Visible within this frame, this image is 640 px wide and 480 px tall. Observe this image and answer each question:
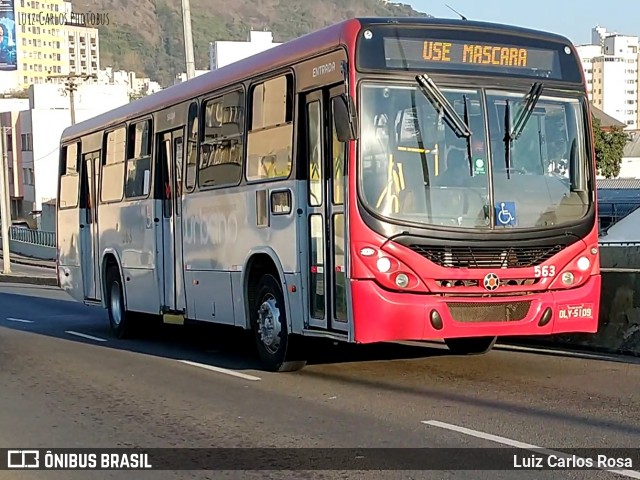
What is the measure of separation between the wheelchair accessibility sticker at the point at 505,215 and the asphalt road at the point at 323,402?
5.17ft

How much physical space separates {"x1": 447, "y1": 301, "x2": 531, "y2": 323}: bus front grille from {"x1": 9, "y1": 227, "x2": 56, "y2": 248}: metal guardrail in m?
60.8

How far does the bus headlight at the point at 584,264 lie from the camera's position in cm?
1046

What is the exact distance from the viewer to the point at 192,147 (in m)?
13.5

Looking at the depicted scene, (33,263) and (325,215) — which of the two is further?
(33,263)

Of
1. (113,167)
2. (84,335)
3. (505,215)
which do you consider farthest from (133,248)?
(505,215)

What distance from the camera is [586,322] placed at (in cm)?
1056

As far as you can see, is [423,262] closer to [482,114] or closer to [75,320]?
[482,114]

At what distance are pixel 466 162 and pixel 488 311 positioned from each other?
143cm

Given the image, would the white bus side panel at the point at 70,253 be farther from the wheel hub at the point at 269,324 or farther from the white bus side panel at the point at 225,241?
the wheel hub at the point at 269,324

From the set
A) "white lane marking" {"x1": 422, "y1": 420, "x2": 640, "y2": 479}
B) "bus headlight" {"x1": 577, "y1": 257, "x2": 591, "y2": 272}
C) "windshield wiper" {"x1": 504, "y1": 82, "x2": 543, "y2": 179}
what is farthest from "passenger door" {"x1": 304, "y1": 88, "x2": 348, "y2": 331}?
"bus headlight" {"x1": 577, "y1": 257, "x2": 591, "y2": 272}

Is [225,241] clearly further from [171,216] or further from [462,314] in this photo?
[462,314]

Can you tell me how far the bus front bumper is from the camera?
32.0 ft

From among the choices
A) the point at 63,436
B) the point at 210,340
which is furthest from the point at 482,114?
the point at 210,340

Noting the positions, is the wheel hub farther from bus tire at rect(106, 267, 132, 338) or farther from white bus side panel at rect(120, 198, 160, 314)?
bus tire at rect(106, 267, 132, 338)
